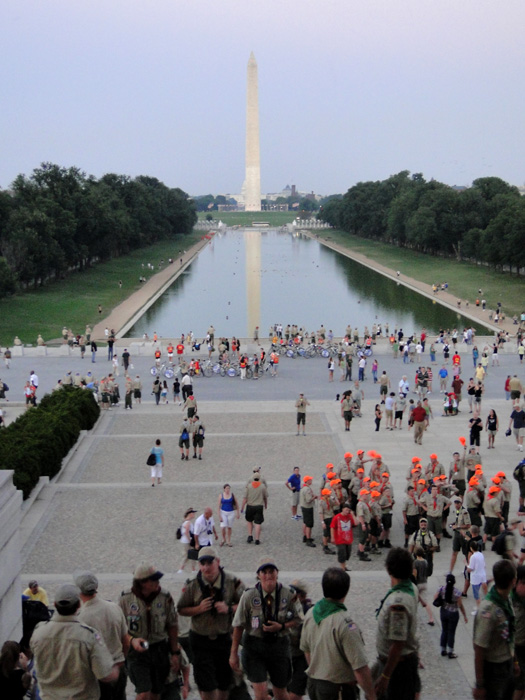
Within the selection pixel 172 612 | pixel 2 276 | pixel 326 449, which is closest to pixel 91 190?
pixel 2 276

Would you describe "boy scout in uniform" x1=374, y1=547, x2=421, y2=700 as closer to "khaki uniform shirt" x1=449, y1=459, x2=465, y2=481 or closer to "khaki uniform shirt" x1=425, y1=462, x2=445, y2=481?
"khaki uniform shirt" x1=425, y1=462, x2=445, y2=481

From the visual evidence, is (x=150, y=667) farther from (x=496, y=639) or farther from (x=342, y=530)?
(x=342, y=530)

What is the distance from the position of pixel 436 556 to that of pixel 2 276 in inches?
1780

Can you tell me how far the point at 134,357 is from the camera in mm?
36781

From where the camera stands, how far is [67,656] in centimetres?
536

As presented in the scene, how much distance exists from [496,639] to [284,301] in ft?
190

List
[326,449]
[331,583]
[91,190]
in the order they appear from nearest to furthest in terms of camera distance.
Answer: [331,583]
[326,449]
[91,190]

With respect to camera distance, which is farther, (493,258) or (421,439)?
(493,258)

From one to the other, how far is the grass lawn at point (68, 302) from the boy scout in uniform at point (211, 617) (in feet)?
127

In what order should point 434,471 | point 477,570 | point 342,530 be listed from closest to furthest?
point 477,570 → point 342,530 → point 434,471

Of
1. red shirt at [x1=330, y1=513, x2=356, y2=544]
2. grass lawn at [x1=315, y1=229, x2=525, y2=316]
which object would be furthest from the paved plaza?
grass lawn at [x1=315, y1=229, x2=525, y2=316]

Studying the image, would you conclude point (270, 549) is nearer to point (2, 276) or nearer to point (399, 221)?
point (2, 276)

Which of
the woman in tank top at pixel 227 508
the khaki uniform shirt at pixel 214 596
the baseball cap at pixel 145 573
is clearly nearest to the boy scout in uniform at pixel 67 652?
the baseball cap at pixel 145 573

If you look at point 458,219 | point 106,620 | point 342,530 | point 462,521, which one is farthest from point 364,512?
point 458,219
